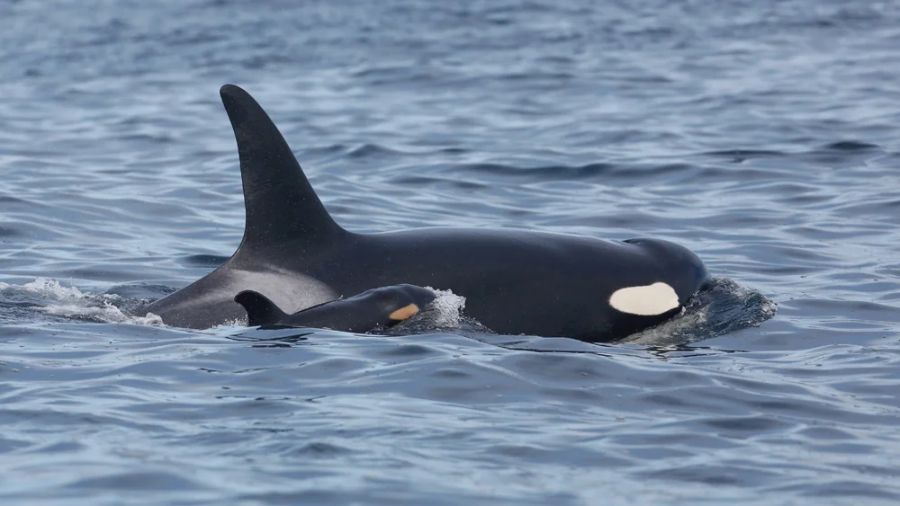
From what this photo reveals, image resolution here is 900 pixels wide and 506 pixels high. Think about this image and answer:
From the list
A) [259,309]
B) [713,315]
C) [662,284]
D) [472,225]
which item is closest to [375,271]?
[259,309]

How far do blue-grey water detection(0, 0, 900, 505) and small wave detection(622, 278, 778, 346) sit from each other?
29 millimetres

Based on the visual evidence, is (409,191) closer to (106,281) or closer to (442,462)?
(106,281)

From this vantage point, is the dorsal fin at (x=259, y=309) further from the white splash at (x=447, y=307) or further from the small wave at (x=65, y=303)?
the white splash at (x=447, y=307)

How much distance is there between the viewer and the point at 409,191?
1650cm

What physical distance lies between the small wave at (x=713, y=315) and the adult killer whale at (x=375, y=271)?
11 centimetres

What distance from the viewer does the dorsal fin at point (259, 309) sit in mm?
8820

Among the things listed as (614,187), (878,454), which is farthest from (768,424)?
(614,187)

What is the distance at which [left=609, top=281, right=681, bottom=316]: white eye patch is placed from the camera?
32.4ft

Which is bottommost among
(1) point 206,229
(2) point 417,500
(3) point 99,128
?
(2) point 417,500

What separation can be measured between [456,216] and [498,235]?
16.0ft

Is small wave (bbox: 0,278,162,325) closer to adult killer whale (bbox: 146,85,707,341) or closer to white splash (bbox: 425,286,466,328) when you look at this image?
adult killer whale (bbox: 146,85,707,341)

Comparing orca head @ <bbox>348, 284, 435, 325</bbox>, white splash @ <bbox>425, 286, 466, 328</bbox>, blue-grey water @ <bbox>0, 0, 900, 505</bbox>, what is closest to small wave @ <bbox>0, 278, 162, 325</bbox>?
blue-grey water @ <bbox>0, 0, 900, 505</bbox>

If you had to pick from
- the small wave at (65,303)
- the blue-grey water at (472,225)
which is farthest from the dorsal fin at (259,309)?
the small wave at (65,303)

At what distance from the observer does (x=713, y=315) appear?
10258mm
